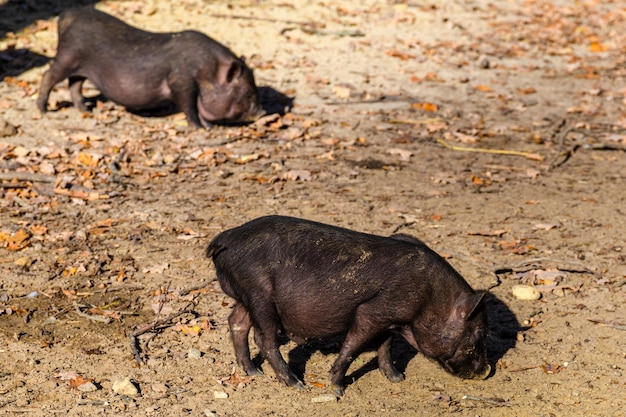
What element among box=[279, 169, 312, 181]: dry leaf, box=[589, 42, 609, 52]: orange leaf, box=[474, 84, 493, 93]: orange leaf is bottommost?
box=[589, 42, 609, 52]: orange leaf

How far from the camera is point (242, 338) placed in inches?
214

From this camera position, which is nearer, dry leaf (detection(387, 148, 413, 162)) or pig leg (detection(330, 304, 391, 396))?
pig leg (detection(330, 304, 391, 396))

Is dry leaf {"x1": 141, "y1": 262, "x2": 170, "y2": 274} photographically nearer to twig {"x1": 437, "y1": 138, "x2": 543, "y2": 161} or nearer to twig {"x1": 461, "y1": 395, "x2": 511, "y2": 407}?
twig {"x1": 461, "y1": 395, "x2": 511, "y2": 407}

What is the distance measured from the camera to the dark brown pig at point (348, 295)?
5133 millimetres

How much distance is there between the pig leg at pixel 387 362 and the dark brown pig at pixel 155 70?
5.31 meters

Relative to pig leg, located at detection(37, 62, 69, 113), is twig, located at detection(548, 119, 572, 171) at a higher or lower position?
higher

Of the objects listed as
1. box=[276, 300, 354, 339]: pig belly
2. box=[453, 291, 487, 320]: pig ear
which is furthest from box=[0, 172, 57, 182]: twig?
box=[453, 291, 487, 320]: pig ear

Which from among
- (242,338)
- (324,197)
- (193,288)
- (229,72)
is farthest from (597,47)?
(242,338)

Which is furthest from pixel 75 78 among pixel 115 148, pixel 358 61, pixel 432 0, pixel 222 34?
pixel 432 0

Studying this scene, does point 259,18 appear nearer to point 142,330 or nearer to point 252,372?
point 142,330

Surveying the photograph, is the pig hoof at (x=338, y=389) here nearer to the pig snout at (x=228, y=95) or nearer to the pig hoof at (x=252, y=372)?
the pig hoof at (x=252, y=372)

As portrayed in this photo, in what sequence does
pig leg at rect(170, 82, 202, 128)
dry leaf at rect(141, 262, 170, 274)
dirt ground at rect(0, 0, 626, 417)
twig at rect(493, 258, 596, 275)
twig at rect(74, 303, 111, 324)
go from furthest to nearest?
pig leg at rect(170, 82, 202, 128) < twig at rect(493, 258, 596, 275) < dry leaf at rect(141, 262, 170, 274) < twig at rect(74, 303, 111, 324) < dirt ground at rect(0, 0, 626, 417)

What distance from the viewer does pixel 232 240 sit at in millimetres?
5320

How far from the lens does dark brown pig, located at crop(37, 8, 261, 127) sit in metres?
10.1
